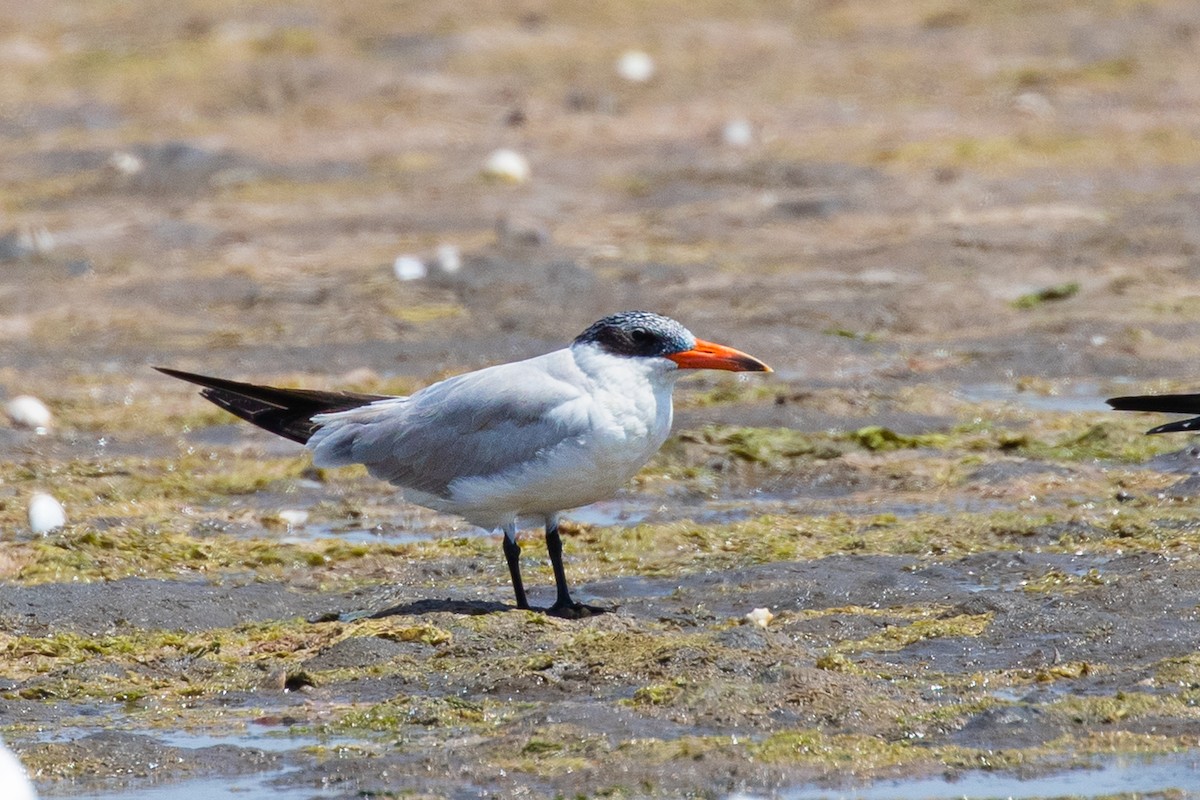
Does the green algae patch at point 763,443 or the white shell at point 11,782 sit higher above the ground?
the white shell at point 11,782

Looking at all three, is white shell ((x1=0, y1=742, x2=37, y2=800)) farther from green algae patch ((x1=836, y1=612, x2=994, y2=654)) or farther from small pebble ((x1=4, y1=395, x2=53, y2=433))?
small pebble ((x1=4, y1=395, x2=53, y2=433))

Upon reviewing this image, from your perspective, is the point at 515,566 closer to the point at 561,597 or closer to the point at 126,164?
the point at 561,597

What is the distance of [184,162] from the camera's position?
52.7 ft

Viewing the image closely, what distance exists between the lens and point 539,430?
236 inches

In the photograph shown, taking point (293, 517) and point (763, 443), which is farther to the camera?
point (763, 443)

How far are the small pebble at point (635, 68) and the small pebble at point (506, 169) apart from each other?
10.7 ft

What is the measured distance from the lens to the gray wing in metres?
6.00

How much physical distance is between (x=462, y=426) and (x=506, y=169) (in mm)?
9246

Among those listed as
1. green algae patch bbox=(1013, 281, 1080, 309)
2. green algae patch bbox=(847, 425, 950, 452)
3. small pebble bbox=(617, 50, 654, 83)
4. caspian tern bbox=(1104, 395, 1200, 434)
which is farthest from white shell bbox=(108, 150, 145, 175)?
caspian tern bbox=(1104, 395, 1200, 434)

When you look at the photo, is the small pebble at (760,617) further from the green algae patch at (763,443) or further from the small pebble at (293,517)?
the small pebble at (293,517)

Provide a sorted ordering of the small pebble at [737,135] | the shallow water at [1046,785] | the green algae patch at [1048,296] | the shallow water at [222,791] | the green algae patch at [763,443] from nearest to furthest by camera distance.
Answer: the shallow water at [1046,785]
the shallow water at [222,791]
the green algae patch at [763,443]
the green algae patch at [1048,296]
the small pebble at [737,135]

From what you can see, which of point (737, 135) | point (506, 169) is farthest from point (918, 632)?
point (737, 135)

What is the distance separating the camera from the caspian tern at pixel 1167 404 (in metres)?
6.61

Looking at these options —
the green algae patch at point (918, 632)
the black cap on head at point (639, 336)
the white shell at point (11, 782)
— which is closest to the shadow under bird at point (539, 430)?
the black cap on head at point (639, 336)
